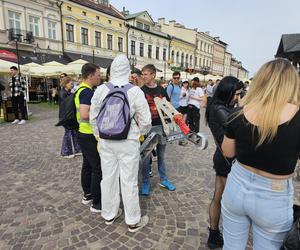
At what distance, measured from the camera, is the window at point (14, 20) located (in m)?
19.5

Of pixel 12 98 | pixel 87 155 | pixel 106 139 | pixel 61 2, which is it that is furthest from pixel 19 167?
pixel 61 2

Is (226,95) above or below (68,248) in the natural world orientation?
above

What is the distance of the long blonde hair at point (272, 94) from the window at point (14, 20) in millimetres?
23329

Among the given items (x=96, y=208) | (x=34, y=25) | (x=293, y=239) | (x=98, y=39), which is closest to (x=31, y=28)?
(x=34, y=25)

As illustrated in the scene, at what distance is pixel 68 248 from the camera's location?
98.1 inches

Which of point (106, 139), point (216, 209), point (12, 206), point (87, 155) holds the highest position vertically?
point (106, 139)

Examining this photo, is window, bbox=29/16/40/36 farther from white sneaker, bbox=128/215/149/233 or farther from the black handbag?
the black handbag

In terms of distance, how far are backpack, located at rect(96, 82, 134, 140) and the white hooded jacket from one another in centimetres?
7

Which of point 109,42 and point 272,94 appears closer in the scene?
point 272,94

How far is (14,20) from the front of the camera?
19.9m

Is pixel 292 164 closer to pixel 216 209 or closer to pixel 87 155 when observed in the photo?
pixel 216 209

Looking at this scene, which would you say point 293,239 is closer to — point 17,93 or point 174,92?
point 174,92

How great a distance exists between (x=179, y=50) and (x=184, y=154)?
41010 millimetres

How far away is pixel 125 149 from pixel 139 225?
102 cm
